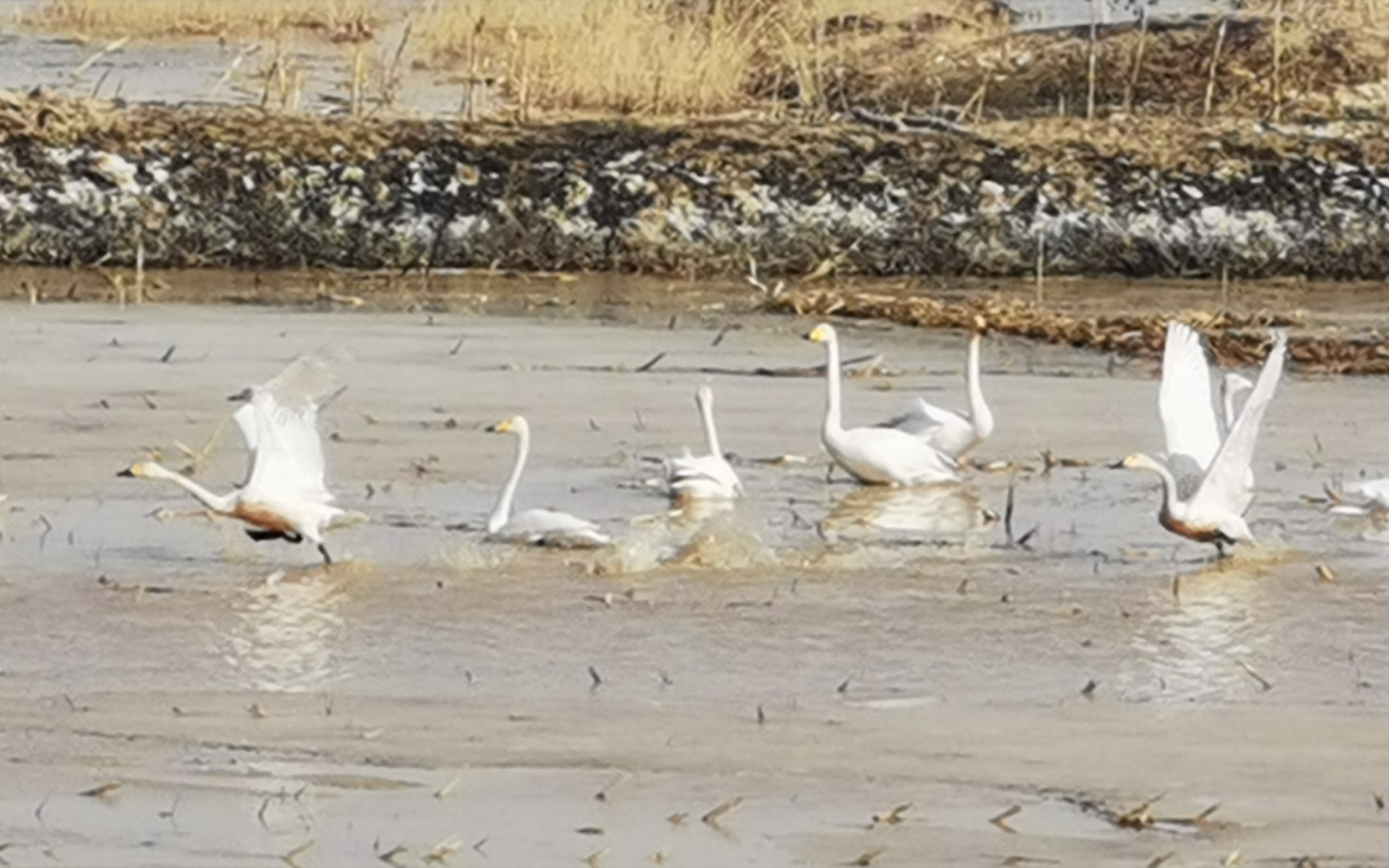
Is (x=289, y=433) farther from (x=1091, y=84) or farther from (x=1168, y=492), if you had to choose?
(x=1091, y=84)

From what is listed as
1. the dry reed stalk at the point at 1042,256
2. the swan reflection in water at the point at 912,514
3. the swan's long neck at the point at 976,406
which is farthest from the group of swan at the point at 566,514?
the dry reed stalk at the point at 1042,256

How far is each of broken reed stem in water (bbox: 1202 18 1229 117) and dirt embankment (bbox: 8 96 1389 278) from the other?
3034 mm

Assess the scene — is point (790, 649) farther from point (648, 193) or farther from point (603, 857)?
point (648, 193)

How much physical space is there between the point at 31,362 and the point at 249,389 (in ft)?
16.7

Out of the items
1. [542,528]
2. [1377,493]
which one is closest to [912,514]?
[1377,493]

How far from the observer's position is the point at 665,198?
835 inches

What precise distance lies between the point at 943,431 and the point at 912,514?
948 millimetres

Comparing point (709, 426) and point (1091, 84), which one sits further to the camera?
point (1091, 84)

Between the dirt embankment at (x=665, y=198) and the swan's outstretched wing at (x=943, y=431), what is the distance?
7.41m

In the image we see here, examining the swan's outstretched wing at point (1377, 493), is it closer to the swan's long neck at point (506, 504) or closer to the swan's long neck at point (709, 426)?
the swan's long neck at point (709, 426)

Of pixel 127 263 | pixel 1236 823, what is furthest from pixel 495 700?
pixel 127 263

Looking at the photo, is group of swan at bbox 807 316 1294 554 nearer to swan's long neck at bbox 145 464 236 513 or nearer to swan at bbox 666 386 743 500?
swan at bbox 666 386 743 500

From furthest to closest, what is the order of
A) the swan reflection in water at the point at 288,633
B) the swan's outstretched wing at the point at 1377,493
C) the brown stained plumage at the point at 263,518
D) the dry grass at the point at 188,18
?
the dry grass at the point at 188,18 < the swan's outstretched wing at the point at 1377,493 < the brown stained plumage at the point at 263,518 < the swan reflection in water at the point at 288,633

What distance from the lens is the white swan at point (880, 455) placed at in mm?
13359
